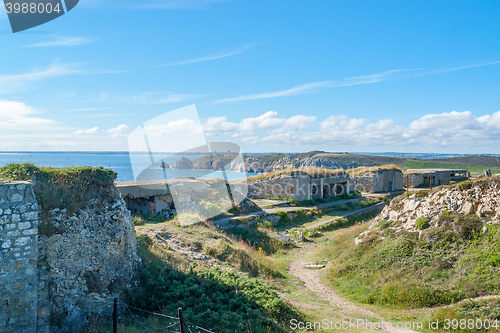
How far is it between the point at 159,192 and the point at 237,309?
1043cm

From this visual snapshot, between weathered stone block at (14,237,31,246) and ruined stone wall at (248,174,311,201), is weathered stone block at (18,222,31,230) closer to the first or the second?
weathered stone block at (14,237,31,246)

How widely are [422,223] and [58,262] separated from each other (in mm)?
12526

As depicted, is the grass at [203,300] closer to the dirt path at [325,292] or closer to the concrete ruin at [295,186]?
the dirt path at [325,292]

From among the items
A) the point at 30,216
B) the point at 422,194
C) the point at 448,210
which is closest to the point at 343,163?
the point at 422,194

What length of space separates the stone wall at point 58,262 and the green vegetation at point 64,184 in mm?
187

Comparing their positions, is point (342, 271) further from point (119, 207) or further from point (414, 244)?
point (119, 207)

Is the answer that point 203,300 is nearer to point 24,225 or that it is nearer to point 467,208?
point 24,225

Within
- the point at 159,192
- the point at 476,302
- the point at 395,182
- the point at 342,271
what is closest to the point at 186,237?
the point at 159,192

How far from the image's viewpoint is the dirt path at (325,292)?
9.16 m

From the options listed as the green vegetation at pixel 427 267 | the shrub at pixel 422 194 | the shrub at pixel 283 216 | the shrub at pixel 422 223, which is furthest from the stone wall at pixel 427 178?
the green vegetation at pixel 427 267

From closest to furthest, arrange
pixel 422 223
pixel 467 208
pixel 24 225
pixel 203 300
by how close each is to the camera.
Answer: pixel 24 225
pixel 203 300
pixel 467 208
pixel 422 223

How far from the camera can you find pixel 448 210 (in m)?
12.1

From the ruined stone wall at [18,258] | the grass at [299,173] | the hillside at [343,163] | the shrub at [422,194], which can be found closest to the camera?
the ruined stone wall at [18,258]

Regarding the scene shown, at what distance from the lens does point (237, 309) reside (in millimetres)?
8352
